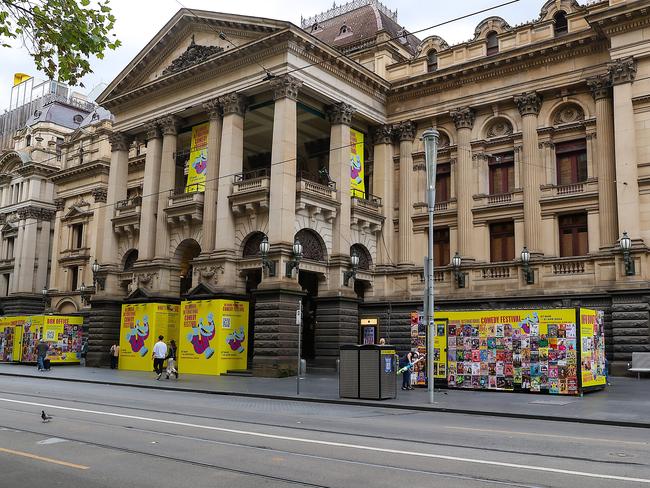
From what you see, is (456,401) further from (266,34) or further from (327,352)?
(266,34)

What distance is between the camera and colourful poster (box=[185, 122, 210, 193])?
36.3m

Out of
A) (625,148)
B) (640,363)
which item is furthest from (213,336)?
(625,148)

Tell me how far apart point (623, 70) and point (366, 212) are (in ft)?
47.0

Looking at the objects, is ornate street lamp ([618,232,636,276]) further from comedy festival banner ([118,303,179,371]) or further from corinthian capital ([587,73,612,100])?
comedy festival banner ([118,303,179,371])

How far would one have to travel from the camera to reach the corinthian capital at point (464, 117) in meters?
35.2

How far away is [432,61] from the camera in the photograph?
37594 millimetres

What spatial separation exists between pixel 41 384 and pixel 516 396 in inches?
740

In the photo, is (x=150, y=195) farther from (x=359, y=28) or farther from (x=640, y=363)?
(x=640, y=363)

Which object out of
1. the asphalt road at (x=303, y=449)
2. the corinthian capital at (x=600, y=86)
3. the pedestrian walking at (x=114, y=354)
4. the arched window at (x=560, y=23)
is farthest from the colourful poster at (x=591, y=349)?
the pedestrian walking at (x=114, y=354)

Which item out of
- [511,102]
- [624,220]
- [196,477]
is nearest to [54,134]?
[511,102]

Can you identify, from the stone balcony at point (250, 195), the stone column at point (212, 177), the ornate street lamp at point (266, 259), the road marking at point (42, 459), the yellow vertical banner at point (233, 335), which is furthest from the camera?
the stone column at point (212, 177)

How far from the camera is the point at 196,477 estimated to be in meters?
8.41

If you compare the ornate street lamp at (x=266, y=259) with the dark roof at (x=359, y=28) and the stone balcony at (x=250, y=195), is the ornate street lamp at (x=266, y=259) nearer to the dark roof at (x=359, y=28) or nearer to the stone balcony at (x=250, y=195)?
the stone balcony at (x=250, y=195)

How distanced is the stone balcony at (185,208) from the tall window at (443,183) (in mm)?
13184
